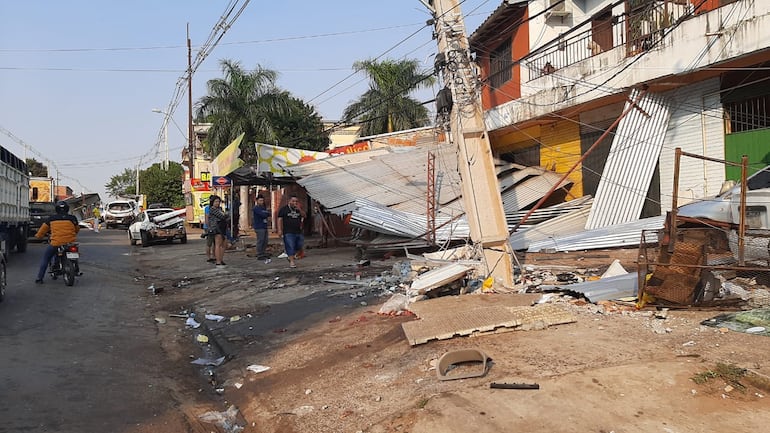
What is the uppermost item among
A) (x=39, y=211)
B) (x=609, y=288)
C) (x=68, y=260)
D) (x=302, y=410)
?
(x=39, y=211)

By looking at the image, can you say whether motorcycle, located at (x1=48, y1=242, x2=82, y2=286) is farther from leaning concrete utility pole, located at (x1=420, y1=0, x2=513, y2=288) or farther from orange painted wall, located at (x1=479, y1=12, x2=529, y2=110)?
orange painted wall, located at (x1=479, y1=12, x2=529, y2=110)

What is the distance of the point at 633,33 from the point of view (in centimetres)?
1411

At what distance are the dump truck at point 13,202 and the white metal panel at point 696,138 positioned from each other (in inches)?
604

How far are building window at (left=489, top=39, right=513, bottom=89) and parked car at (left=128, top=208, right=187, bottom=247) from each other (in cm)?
1331

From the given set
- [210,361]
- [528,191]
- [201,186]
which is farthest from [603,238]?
[201,186]

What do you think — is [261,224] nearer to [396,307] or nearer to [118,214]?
[396,307]

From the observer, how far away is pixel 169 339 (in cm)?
799

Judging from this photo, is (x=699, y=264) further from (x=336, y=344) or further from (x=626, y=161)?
(x=626, y=161)

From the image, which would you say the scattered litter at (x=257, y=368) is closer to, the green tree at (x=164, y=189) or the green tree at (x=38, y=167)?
the green tree at (x=164, y=189)

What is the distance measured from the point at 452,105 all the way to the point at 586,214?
23.4 ft

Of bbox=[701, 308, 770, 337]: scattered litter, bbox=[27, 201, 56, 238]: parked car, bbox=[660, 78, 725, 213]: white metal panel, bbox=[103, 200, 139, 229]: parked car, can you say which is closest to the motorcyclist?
bbox=[701, 308, 770, 337]: scattered litter

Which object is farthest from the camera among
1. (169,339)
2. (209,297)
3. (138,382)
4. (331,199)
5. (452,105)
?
(331,199)

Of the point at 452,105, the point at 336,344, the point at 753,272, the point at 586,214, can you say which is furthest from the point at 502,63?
the point at 336,344

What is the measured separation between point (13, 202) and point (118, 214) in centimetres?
2686
